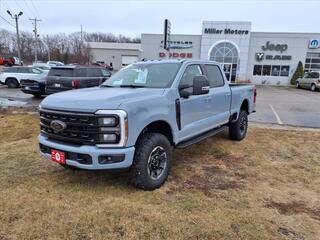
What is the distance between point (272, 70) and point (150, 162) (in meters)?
37.2

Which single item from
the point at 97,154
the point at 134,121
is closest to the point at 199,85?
the point at 134,121

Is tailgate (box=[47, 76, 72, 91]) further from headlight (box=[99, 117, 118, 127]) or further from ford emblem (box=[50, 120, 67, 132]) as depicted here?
headlight (box=[99, 117, 118, 127])

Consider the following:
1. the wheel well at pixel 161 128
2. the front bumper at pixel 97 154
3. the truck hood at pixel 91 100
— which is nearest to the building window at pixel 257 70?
the wheel well at pixel 161 128

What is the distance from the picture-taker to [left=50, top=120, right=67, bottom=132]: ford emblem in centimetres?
395

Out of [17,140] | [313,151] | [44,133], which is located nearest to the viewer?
[44,133]

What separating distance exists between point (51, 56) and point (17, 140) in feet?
259

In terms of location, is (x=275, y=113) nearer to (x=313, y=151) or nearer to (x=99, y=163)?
(x=313, y=151)

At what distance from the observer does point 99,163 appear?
3.77 m

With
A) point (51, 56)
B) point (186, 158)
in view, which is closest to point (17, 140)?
point (186, 158)

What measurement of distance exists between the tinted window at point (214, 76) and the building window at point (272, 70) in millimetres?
33808

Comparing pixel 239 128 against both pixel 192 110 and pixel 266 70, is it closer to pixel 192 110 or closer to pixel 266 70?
pixel 192 110

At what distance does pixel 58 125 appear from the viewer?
398 centimetres

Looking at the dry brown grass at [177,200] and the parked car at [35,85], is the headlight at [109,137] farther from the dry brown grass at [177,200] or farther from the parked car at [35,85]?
the parked car at [35,85]

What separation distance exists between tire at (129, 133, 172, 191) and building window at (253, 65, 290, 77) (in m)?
36.3
